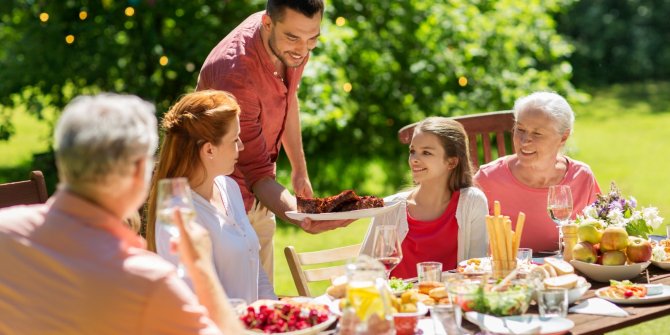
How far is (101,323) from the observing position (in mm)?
2322

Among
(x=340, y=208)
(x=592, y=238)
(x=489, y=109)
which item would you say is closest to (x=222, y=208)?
(x=340, y=208)

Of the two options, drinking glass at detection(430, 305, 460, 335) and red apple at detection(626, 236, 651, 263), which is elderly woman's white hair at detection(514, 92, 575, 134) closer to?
red apple at detection(626, 236, 651, 263)

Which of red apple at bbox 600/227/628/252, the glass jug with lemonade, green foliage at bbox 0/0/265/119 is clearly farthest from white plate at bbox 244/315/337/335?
green foliage at bbox 0/0/265/119

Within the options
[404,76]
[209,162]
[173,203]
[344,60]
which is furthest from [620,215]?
[404,76]

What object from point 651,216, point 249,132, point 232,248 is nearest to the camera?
point 232,248

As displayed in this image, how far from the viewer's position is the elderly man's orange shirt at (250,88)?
4520mm

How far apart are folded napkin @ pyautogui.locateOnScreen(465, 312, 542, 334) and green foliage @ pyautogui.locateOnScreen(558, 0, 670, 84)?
36.9 feet

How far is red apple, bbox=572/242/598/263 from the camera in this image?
12.7 ft

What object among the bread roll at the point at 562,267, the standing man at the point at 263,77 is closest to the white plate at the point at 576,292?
the bread roll at the point at 562,267

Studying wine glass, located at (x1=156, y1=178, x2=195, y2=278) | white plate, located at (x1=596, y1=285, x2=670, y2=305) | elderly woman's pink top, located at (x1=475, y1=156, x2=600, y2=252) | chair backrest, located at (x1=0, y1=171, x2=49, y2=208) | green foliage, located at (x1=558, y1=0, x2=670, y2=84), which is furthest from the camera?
green foliage, located at (x1=558, y1=0, x2=670, y2=84)

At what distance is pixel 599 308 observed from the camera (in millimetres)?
3414

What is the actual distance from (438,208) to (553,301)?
1.39 meters

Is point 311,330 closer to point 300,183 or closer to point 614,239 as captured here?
point 614,239

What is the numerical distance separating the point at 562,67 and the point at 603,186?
1.24 m
